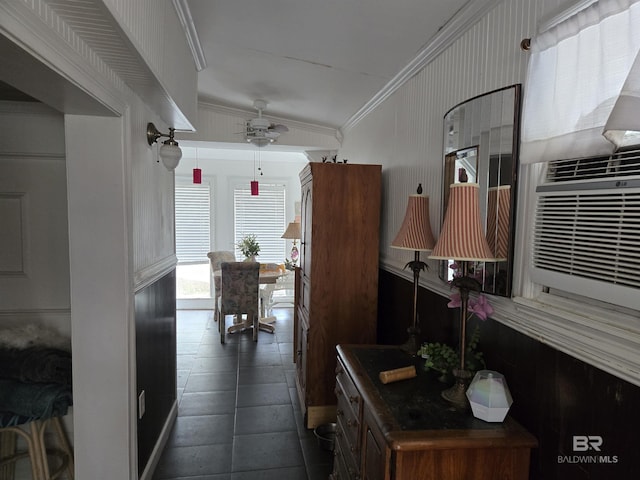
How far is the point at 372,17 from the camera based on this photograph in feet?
6.02

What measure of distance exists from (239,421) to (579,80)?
2.87 m

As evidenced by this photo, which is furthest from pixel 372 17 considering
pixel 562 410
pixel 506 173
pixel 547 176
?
pixel 562 410

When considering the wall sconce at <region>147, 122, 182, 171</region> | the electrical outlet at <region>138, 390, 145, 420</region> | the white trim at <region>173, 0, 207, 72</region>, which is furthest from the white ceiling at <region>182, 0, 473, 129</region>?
the electrical outlet at <region>138, 390, 145, 420</region>

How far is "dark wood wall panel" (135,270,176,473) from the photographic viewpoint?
2014 millimetres

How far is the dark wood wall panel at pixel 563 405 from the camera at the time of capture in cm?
93

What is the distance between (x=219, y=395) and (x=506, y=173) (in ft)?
9.55

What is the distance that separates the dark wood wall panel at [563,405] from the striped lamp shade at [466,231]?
1.13 ft

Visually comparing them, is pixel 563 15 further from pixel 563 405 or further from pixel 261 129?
pixel 261 129

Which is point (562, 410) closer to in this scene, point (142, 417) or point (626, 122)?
point (626, 122)

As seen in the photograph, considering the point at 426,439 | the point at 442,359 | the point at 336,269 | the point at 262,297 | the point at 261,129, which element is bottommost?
the point at 262,297

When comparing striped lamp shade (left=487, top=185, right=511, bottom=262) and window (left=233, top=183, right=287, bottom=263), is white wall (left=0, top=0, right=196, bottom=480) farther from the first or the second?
window (left=233, top=183, right=287, bottom=263)

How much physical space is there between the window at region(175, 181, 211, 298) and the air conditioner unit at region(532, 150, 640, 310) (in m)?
5.49

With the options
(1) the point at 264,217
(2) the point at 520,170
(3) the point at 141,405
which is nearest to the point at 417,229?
(2) the point at 520,170

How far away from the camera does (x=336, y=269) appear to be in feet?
8.59
